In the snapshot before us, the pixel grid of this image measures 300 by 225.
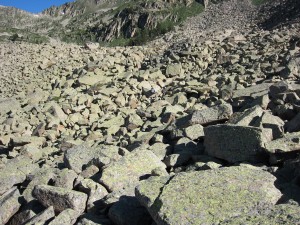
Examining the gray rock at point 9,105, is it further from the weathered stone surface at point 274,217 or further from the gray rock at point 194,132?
the weathered stone surface at point 274,217

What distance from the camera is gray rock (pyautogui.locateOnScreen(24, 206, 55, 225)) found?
720 centimetres

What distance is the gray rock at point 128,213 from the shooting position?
645 cm

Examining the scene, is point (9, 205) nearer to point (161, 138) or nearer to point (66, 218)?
point (66, 218)

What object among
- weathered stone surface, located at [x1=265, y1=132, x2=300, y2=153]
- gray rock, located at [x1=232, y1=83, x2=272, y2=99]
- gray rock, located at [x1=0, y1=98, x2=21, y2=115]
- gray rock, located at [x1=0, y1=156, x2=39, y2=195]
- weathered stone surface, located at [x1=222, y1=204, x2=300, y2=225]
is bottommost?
gray rock, located at [x1=232, y1=83, x2=272, y2=99]

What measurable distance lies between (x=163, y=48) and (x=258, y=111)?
18.8 metres

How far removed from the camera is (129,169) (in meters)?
8.06

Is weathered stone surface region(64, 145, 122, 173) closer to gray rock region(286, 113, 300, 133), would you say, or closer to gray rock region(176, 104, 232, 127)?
gray rock region(176, 104, 232, 127)

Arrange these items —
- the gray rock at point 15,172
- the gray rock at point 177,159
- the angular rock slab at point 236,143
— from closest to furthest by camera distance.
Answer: the angular rock slab at point 236,143
the gray rock at point 177,159
the gray rock at point 15,172

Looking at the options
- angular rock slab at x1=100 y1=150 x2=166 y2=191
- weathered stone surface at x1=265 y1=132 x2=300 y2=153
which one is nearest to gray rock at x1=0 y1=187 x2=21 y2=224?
angular rock slab at x1=100 y1=150 x2=166 y2=191

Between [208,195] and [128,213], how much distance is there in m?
1.59

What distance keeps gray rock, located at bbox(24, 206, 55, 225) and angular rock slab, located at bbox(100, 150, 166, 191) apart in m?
1.21

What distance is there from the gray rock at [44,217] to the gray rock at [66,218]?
396 mm

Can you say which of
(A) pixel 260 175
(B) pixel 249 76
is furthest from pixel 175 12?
(A) pixel 260 175

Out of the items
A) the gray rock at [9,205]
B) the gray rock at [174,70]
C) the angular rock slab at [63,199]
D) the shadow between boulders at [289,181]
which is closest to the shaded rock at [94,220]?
the angular rock slab at [63,199]
